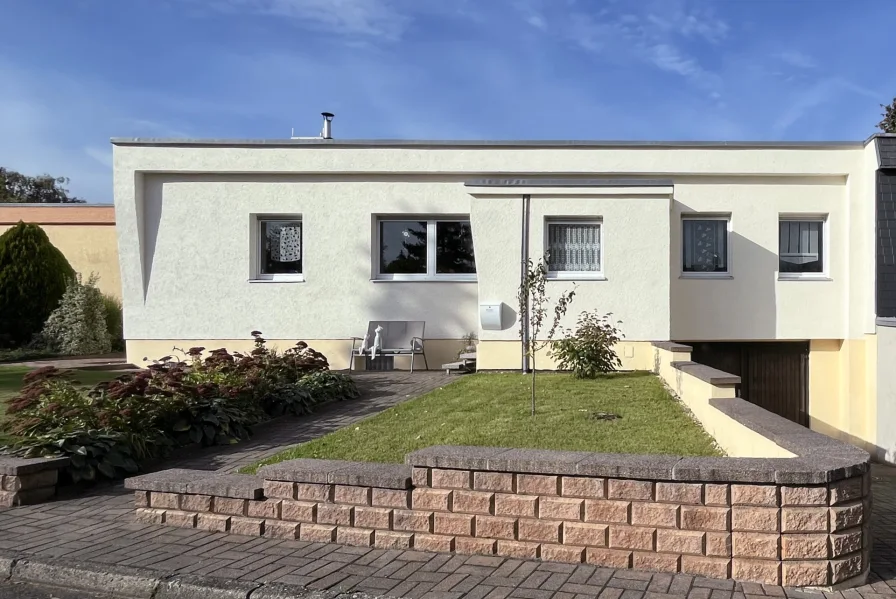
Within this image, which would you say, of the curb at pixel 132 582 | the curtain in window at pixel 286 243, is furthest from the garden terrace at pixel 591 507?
the curtain in window at pixel 286 243

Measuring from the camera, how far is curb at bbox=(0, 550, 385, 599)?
12.9 ft

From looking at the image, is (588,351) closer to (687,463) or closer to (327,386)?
(327,386)

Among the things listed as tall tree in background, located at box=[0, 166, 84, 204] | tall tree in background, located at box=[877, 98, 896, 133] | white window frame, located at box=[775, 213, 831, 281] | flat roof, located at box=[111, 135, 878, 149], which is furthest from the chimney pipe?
tall tree in background, located at box=[0, 166, 84, 204]

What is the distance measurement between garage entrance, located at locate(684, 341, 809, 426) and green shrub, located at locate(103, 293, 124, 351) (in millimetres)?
15093

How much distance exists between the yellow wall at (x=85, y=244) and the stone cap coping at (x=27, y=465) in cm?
1693

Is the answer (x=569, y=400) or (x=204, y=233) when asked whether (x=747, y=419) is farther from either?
(x=204, y=233)

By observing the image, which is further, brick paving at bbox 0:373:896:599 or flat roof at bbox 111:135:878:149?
flat roof at bbox 111:135:878:149

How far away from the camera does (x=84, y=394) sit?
25.8ft

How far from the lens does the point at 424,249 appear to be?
1420 cm

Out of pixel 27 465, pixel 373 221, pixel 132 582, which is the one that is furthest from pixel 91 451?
pixel 373 221

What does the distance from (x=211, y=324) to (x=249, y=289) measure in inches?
40.4

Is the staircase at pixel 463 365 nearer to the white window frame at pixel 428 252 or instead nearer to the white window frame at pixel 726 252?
the white window frame at pixel 428 252

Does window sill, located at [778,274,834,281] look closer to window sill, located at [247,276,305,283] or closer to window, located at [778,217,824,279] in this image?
window, located at [778,217,824,279]

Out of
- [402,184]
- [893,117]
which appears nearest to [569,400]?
[402,184]
